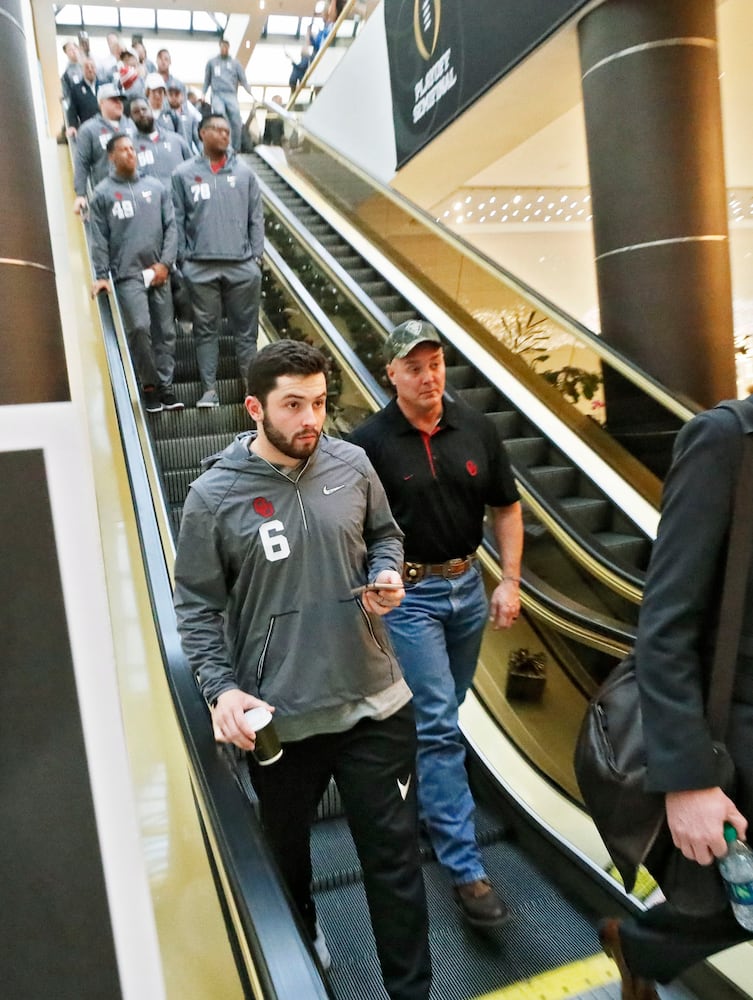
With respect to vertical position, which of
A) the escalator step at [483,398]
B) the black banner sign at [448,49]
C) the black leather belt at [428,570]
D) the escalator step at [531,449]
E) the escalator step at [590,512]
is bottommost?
the escalator step at [590,512]

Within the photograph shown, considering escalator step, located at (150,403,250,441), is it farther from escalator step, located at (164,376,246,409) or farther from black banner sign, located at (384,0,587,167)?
black banner sign, located at (384,0,587,167)

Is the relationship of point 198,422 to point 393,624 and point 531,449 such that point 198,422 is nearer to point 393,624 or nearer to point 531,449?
point 531,449

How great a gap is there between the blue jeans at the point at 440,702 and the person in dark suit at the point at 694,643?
1202mm

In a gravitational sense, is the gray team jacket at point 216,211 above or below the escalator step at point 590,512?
above

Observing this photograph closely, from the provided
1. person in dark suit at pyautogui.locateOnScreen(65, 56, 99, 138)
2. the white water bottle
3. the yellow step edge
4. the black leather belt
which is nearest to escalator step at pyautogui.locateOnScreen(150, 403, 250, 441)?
the black leather belt

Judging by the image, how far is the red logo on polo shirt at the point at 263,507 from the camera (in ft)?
6.37

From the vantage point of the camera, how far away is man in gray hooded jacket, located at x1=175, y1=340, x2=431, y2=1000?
6.26 ft

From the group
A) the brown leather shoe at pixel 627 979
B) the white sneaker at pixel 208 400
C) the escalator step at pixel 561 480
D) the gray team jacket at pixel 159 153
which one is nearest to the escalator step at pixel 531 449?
the escalator step at pixel 561 480

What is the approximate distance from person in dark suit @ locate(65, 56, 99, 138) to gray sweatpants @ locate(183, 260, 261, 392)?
5.25 meters

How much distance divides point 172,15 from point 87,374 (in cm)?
2027

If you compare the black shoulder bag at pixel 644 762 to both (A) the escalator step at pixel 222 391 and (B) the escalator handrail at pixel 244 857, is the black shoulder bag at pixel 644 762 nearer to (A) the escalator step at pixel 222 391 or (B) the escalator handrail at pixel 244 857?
(B) the escalator handrail at pixel 244 857

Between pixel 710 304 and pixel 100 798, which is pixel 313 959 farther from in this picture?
pixel 710 304

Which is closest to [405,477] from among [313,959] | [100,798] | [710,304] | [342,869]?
[342,869]

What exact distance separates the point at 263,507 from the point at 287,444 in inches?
6.6
